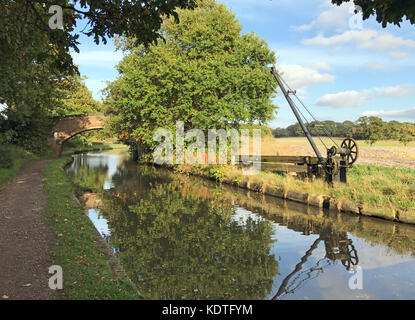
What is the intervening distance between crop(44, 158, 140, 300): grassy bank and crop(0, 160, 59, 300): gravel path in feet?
0.93

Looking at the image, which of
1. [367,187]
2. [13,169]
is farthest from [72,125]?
[367,187]

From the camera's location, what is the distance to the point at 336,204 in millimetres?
14289

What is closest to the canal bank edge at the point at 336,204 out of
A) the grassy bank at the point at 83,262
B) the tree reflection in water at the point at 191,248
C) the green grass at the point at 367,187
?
the green grass at the point at 367,187

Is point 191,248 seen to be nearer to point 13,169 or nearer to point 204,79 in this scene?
point 204,79

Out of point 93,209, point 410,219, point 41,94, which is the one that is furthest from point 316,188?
point 41,94

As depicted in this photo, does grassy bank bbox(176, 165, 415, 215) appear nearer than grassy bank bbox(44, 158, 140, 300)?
No

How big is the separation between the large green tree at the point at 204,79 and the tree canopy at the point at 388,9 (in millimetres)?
16663

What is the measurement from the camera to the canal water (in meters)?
6.88

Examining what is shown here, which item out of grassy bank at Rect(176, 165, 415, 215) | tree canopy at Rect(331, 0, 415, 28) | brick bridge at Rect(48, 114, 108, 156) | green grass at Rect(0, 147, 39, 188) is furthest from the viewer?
brick bridge at Rect(48, 114, 108, 156)

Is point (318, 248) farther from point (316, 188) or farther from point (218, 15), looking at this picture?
point (218, 15)

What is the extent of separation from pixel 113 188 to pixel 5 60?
12.4 meters

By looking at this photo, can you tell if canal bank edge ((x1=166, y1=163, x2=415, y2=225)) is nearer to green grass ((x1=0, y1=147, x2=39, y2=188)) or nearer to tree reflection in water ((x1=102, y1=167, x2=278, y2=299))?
tree reflection in water ((x1=102, y1=167, x2=278, y2=299))

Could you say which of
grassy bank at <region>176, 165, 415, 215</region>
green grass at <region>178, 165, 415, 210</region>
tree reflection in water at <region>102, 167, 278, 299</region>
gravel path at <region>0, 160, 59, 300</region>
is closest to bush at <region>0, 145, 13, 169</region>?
gravel path at <region>0, 160, 59, 300</region>

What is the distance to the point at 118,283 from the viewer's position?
20.6 feet
